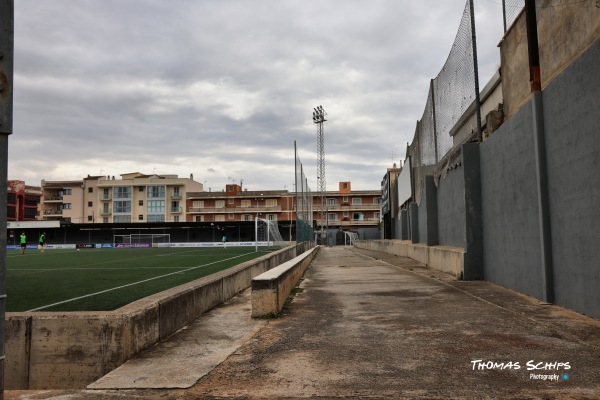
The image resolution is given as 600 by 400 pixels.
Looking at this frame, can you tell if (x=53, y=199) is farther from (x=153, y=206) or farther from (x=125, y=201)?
(x=153, y=206)

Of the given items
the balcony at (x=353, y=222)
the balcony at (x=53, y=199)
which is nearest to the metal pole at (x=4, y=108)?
the balcony at (x=353, y=222)

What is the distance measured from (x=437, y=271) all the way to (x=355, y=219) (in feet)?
276

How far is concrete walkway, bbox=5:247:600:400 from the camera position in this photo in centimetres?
420

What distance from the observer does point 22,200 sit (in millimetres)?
92812

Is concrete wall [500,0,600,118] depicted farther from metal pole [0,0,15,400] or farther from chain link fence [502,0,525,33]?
metal pole [0,0,15,400]

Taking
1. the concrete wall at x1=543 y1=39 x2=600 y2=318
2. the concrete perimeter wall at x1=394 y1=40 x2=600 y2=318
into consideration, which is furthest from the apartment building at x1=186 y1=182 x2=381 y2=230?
the concrete wall at x1=543 y1=39 x2=600 y2=318

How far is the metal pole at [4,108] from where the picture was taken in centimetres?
240

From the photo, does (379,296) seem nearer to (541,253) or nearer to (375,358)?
(541,253)

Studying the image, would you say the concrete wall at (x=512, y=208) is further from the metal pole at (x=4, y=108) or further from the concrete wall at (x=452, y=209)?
the metal pole at (x=4, y=108)

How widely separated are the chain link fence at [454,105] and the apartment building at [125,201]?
82442 millimetres

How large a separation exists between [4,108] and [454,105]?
591 inches

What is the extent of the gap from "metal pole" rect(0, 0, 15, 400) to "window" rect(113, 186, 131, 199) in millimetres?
101182

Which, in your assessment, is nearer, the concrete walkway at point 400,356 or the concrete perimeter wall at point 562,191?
the concrete walkway at point 400,356

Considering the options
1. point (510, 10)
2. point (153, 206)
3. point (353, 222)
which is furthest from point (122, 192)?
point (510, 10)
